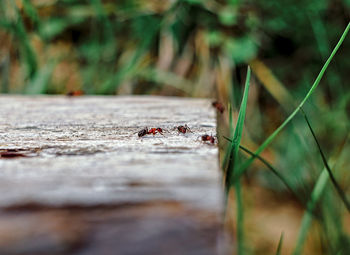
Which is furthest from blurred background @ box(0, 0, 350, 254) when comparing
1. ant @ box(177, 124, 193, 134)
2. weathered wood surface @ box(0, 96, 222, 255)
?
weathered wood surface @ box(0, 96, 222, 255)

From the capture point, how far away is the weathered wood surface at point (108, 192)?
350mm

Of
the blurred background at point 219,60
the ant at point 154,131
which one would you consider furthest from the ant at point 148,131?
the blurred background at point 219,60

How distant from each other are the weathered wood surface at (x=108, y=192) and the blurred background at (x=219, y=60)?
1154 millimetres

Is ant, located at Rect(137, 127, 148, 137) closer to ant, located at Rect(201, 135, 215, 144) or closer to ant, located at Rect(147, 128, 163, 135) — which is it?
ant, located at Rect(147, 128, 163, 135)

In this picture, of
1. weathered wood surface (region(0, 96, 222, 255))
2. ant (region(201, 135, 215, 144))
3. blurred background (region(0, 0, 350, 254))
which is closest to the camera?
weathered wood surface (region(0, 96, 222, 255))

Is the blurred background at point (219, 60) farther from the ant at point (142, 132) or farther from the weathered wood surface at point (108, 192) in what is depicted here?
the weathered wood surface at point (108, 192)

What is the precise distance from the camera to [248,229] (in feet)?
Answer: 5.34

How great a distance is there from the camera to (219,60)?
6.39ft

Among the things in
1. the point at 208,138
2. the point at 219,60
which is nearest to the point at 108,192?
the point at 208,138

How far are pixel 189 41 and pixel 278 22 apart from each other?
1.42ft

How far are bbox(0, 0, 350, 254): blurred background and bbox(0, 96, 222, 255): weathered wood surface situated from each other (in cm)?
115

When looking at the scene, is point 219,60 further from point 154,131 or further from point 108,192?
point 108,192

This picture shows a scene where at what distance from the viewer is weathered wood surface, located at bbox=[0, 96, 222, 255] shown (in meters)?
0.35

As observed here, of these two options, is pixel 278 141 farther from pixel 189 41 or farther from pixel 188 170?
pixel 188 170
